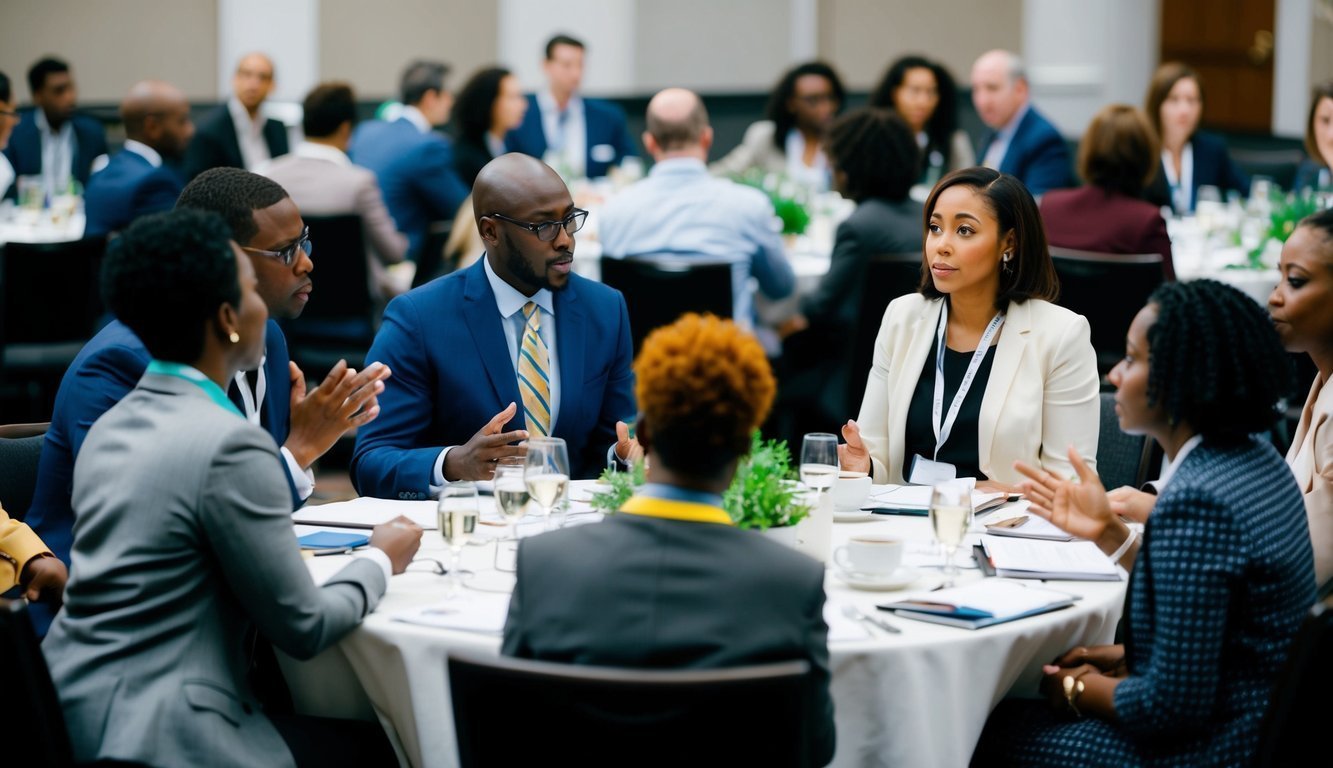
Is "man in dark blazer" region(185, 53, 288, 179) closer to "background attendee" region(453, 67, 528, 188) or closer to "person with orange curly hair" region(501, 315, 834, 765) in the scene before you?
"background attendee" region(453, 67, 528, 188)

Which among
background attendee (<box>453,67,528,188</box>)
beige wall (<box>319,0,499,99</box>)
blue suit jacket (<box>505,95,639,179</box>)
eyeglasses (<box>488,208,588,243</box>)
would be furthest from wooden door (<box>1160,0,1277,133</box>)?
eyeglasses (<box>488,208,588,243</box>)

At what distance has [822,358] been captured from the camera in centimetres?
552

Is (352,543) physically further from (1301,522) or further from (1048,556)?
(1301,522)

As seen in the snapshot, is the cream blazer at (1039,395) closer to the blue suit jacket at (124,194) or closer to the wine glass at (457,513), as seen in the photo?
the wine glass at (457,513)

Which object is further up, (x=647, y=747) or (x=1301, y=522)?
(x=1301, y=522)

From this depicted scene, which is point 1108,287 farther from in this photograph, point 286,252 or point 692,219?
point 286,252

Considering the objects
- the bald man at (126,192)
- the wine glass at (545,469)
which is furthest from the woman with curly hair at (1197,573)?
the bald man at (126,192)

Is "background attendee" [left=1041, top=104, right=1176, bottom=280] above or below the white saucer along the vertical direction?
above

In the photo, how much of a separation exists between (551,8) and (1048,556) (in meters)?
8.53

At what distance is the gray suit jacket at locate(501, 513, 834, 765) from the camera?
1723mm

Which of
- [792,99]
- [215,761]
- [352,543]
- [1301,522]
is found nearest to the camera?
[215,761]

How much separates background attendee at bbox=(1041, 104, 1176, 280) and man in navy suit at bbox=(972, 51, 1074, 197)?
5.52 feet

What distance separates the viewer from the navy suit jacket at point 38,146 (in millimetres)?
8852

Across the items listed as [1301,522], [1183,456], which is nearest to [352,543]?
[1183,456]
